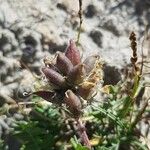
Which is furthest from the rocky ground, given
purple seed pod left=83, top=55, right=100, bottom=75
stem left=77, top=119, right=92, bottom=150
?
purple seed pod left=83, top=55, right=100, bottom=75

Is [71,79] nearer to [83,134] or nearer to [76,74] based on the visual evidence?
[76,74]

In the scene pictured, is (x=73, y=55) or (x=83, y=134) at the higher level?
(x=73, y=55)

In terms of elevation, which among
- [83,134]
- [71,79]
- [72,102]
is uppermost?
[71,79]

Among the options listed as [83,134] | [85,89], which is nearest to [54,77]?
[85,89]

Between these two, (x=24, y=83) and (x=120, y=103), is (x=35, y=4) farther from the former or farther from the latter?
(x=120, y=103)

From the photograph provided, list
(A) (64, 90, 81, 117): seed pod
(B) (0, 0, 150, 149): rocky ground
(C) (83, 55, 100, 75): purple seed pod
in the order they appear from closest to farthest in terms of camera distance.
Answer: (A) (64, 90, 81, 117): seed pod < (C) (83, 55, 100, 75): purple seed pod < (B) (0, 0, 150, 149): rocky ground

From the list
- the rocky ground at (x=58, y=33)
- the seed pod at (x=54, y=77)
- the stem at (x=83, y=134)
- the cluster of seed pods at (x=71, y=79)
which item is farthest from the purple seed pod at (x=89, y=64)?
the rocky ground at (x=58, y=33)

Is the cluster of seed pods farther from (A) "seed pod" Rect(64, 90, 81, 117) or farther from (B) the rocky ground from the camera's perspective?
(B) the rocky ground

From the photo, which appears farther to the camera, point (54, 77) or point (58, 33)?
point (58, 33)
